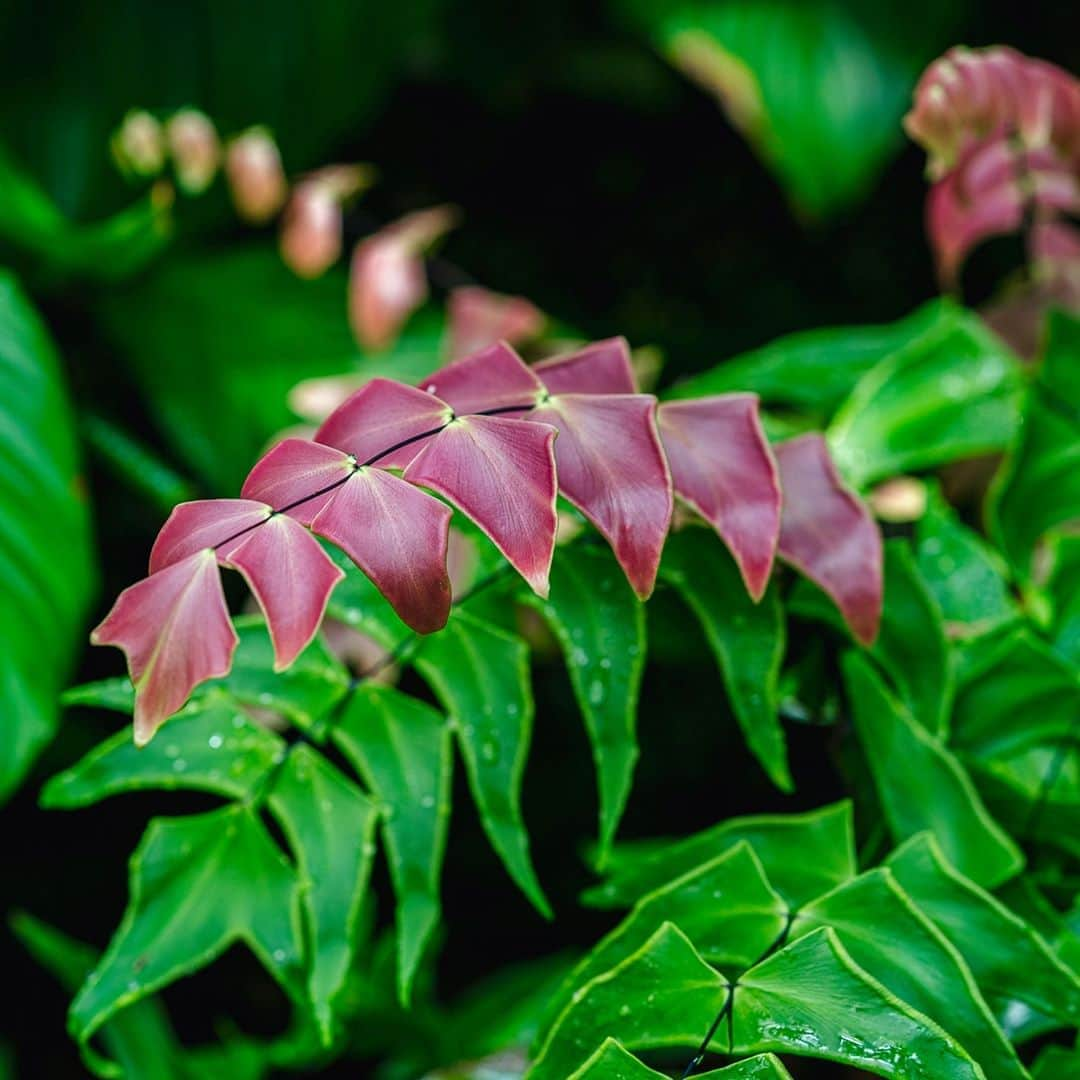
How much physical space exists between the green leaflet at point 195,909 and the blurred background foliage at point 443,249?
234 millimetres

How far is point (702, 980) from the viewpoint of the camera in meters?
0.43

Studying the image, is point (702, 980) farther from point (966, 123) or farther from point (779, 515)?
point (966, 123)

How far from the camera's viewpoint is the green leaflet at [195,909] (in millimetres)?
502

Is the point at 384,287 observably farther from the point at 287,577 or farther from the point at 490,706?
the point at 287,577

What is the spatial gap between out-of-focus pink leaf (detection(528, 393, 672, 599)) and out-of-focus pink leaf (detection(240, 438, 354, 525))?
9 centimetres

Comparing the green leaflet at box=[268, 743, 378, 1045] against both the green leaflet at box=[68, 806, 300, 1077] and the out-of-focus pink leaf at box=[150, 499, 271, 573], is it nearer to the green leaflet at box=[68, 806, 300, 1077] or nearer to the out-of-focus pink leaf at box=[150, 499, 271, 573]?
the green leaflet at box=[68, 806, 300, 1077]

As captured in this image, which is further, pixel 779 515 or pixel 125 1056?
pixel 125 1056

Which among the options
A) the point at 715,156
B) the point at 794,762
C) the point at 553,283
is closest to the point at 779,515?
the point at 794,762

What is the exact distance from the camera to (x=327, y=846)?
517mm

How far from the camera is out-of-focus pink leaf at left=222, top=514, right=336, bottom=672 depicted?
0.36 m

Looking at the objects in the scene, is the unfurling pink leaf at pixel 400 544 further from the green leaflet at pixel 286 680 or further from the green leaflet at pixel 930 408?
the green leaflet at pixel 930 408

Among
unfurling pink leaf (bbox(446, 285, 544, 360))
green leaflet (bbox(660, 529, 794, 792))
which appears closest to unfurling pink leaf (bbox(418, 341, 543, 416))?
green leaflet (bbox(660, 529, 794, 792))

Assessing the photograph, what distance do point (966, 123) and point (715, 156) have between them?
1289mm

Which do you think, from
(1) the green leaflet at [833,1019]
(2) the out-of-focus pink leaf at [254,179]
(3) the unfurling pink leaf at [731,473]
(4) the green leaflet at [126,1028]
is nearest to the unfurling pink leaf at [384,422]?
(3) the unfurling pink leaf at [731,473]
